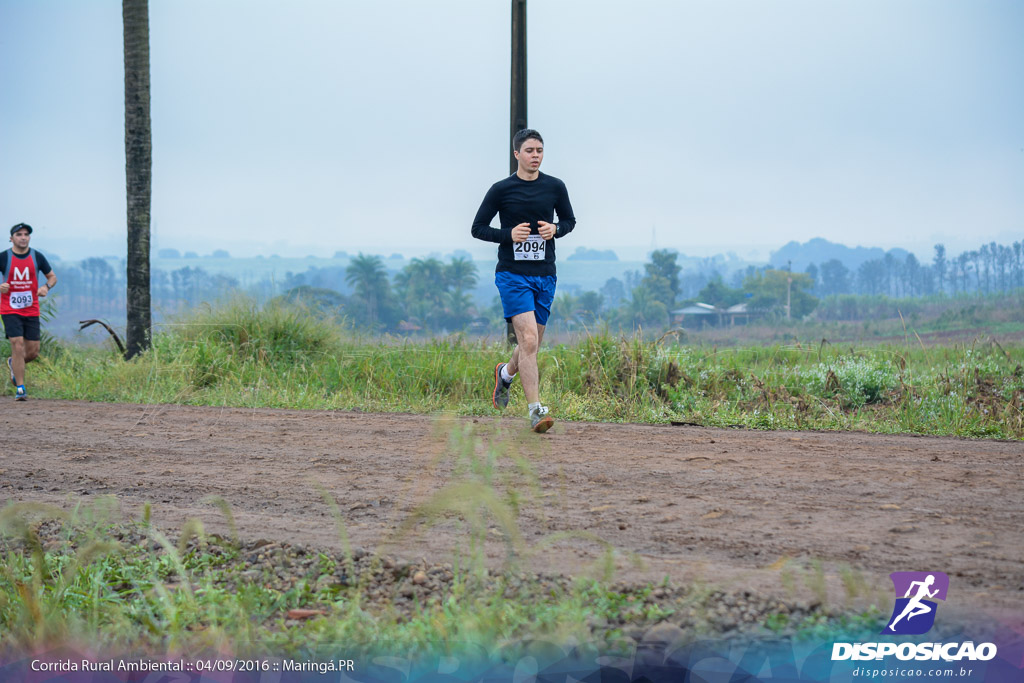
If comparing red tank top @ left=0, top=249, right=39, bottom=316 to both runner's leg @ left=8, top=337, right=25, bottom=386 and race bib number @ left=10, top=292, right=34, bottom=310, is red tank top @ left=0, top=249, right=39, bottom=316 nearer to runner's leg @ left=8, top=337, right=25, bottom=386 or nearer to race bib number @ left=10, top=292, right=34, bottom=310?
race bib number @ left=10, top=292, right=34, bottom=310

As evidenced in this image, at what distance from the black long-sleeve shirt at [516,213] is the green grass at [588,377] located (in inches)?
68.3

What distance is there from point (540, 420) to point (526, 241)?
1470mm

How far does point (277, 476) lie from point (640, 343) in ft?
17.8

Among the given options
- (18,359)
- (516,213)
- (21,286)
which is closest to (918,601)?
(516,213)

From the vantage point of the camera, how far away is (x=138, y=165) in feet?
45.0

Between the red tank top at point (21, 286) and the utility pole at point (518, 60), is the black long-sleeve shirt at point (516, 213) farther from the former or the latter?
the red tank top at point (21, 286)

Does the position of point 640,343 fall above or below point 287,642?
above

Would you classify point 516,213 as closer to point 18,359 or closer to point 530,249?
point 530,249

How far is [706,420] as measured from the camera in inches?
304

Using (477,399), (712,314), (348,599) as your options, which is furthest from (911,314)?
(712,314)

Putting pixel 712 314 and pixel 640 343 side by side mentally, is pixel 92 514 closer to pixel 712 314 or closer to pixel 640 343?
pixel 640 343

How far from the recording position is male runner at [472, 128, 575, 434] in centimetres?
697

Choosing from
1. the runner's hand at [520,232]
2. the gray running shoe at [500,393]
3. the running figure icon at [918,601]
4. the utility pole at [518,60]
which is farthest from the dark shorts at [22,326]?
the running figure icon at [918,601]

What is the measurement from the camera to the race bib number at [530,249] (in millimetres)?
7004
